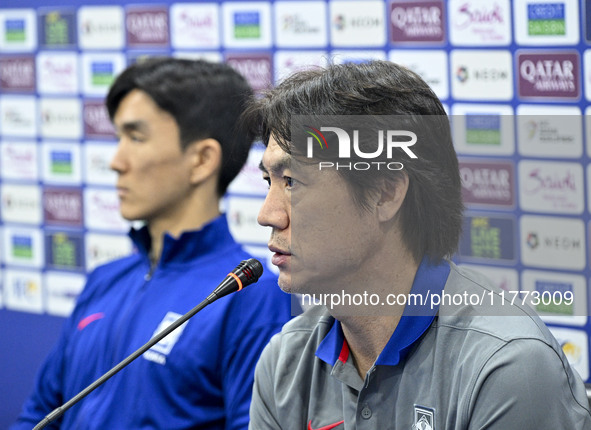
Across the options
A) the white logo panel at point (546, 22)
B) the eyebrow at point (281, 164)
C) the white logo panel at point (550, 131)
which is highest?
the white logo panel at point (546, 22)

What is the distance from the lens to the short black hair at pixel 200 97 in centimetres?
196

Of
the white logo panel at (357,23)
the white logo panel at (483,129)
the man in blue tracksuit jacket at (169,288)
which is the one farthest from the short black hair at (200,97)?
the white logo panel at (483,129)

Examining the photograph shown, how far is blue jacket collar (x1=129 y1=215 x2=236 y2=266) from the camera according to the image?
189 cm

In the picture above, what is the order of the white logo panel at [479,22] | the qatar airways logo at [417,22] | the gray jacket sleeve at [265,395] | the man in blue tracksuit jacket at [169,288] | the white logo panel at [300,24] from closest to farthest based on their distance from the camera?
1. the gray jacket sleeve at [265,395]
2. the man in blue tracksuit jacket at [169,288]
3. the white logo panel at [479,22]
4. the qatar airways logo at [417,22]
5. the white logo panel at [300,24]

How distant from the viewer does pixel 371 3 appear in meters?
2.22

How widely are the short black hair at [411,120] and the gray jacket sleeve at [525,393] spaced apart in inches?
8.8

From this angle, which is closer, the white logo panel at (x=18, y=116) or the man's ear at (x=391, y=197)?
the man's ear at (x=391, y=197)

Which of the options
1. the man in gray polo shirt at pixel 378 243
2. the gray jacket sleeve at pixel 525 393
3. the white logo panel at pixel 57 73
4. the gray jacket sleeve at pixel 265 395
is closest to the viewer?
the gray jacket sleeve at pixel 525 393

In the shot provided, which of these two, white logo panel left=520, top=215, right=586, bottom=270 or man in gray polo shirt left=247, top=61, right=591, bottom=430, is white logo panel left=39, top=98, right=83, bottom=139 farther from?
man in gray polo shirt left=247, top=61, right=591, bottom=430

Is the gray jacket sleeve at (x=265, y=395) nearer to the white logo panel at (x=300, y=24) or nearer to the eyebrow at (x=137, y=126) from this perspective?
the eyebrow at (x=137, y=126)

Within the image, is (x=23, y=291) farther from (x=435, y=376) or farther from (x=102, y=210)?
(x=435, y=376)

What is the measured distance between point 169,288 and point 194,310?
0.64 metres

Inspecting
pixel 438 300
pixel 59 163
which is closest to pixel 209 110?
pixel 438 300

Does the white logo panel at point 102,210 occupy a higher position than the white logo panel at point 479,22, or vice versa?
the white logo panel at point 479,22
